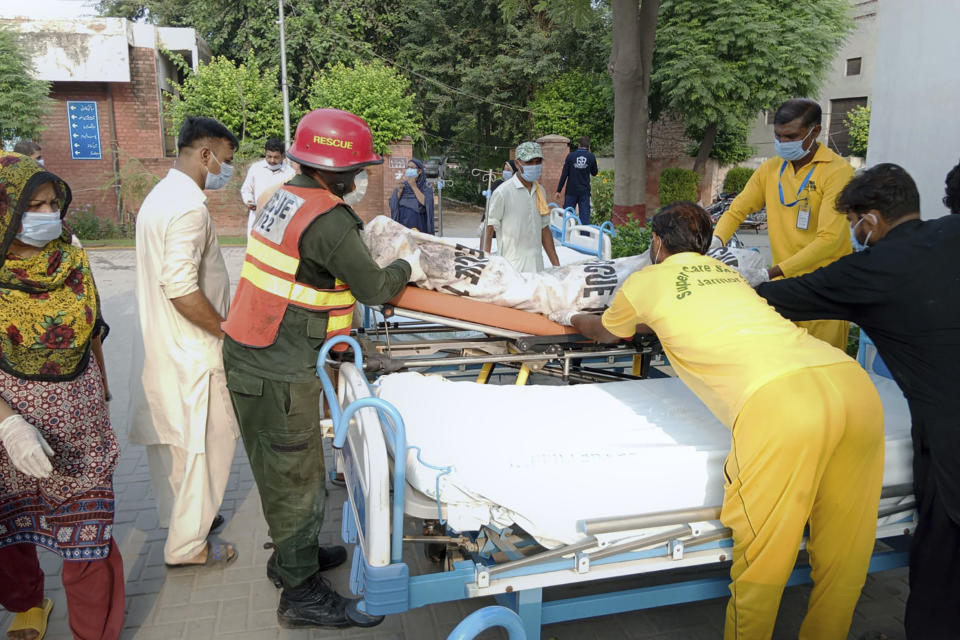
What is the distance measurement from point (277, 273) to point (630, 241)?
18.5 ft

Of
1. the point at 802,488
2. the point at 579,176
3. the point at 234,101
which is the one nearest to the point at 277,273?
the point at 802,488

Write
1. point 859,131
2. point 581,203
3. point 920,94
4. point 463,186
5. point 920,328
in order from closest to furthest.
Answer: point 920,328, point 920,94, point 581,203, point 859,131, point 463,186

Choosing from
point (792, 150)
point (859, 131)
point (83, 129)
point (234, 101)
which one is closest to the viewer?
point (792, 150)

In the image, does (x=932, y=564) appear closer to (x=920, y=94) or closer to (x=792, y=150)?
(x=792, y=150)

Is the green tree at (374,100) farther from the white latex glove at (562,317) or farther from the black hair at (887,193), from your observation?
the black hair at (887,193)

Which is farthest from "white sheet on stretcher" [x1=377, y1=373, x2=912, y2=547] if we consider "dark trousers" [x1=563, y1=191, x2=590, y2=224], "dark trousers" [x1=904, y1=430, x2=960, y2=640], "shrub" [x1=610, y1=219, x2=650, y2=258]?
"dark trousers" [x1=563, y1=191, x2=590, y2=224]

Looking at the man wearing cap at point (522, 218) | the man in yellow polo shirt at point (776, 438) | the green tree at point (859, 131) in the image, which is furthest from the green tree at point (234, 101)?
the green tree at point (859, 131)

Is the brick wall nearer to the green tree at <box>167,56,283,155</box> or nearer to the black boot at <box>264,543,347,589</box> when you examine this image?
the green tree at <box>167,56,283,155</box>

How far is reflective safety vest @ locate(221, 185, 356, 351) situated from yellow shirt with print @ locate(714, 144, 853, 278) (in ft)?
8.23

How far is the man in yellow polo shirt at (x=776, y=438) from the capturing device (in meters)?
2.43

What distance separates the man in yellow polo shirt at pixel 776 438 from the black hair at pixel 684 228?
5.8 inches

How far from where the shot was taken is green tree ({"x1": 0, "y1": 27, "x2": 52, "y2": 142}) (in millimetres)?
16438

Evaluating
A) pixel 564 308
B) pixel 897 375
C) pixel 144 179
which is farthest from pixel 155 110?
pixel 897 375

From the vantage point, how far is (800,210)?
4.06 m
